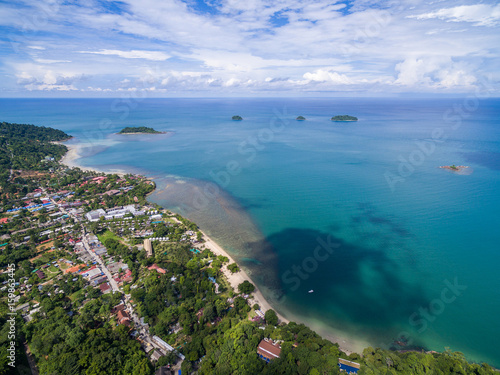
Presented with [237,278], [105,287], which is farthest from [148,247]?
[237,278]

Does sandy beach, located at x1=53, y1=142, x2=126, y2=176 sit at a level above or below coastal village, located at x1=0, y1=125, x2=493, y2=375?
above

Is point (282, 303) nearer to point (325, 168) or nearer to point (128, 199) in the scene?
point (128, 199)

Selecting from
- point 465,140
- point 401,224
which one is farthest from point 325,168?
point 465,140

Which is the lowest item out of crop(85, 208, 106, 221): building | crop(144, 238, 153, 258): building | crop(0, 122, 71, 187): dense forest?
crop(144, 238, 153, 258): building

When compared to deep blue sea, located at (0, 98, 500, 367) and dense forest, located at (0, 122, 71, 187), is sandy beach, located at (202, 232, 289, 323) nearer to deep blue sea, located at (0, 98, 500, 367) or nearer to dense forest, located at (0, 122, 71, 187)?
deep blue sea, located at (0, 98, 500, 367)

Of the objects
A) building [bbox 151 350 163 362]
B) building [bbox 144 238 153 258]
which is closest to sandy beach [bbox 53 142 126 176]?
building [bbox 144 238 153 258]
